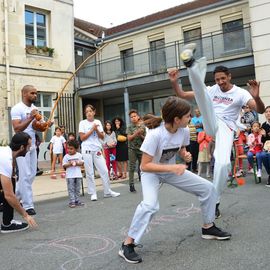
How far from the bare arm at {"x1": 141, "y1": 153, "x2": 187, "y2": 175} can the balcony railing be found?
12297 millimetres

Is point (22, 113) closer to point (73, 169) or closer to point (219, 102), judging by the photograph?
point (73, 169)

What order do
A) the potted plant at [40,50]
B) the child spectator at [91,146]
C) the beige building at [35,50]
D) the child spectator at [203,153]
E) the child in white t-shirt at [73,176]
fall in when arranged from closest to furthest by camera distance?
the child in white t-shirt at [73,176] < the child spectator at [91,146] < the child spectator at [203,153] < the beige building at [35,50] < the potted plant at [40,50]

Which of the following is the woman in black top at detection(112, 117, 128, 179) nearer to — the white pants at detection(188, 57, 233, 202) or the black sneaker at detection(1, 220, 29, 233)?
the black sneaker at detection(1, 220, 29, 233)

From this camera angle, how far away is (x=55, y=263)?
3457 millimetres

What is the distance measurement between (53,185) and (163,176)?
624cm

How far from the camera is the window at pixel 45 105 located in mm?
18125

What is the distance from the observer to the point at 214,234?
3.91 meters

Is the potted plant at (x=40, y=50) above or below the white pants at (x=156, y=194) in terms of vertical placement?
above

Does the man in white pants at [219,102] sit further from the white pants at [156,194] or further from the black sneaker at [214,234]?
the black sneaker at [214,234]

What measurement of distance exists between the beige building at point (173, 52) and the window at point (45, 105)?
75.4 inches

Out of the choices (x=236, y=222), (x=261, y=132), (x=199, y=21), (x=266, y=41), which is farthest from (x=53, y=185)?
(x=199, y=21)

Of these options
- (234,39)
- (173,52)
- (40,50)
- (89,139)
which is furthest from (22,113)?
(40,50)

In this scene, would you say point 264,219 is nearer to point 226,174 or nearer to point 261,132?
point 226,174

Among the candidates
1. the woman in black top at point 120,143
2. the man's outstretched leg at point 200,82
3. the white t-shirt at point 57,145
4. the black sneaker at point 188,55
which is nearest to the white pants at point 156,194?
the man's outstretched leg at point 200,82
